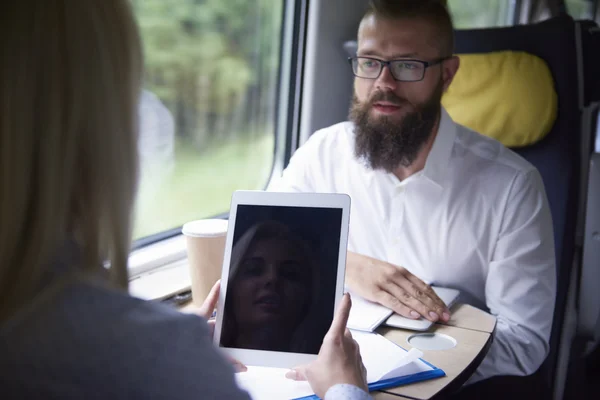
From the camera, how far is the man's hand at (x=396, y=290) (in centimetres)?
122

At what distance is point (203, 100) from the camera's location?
1.69 metres

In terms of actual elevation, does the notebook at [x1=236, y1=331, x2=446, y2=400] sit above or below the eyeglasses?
below

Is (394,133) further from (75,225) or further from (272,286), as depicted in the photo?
(75,225)

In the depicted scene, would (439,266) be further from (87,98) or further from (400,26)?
(87,98)

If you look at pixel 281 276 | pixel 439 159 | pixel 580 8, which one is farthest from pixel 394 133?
pixel 580 8

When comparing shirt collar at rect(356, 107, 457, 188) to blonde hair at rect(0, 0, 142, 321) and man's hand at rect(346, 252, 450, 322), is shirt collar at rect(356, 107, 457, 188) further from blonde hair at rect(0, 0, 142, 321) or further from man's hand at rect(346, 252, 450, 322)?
blonde hair at rect(0, 0, 142, 321)

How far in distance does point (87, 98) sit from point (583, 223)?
1.69 metres

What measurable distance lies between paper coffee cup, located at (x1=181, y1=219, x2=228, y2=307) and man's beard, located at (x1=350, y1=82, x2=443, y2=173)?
1.92 feet

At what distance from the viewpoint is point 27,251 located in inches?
22.6

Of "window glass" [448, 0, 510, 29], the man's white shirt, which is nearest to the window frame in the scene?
the man's white shirt

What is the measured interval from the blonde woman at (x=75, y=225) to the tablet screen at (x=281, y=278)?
326 mm

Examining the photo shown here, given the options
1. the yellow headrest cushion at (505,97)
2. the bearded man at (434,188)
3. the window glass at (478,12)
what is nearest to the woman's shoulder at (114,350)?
the bearded man at (434,188)

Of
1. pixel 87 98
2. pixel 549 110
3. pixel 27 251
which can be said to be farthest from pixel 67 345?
pixel 549 110

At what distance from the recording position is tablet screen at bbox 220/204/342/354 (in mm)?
970
